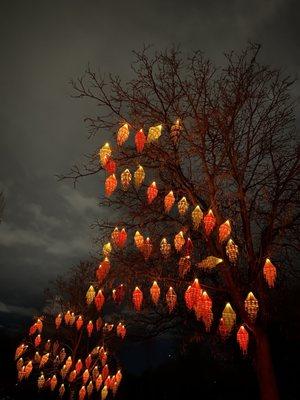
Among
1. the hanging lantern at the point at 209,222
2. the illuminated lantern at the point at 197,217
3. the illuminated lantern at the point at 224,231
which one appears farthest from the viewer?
the illuminated lantern at the point at 197,217

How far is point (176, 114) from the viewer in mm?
9188

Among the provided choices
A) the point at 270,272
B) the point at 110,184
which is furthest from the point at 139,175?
the point at 270,272

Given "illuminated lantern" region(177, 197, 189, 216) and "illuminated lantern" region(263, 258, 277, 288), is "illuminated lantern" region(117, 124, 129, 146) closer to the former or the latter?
"illuminated lantern" region(177, 197, 189, 216)

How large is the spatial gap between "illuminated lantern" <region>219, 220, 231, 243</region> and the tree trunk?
209 cm

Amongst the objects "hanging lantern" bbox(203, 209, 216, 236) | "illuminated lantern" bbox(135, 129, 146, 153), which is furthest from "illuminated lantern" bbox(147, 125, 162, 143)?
"hanging lantern" bbox(203, 209, 216, 236)

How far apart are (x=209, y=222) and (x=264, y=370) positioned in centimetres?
329

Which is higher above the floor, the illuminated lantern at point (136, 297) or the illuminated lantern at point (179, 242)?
the illuminated lantern at point (179, 242)

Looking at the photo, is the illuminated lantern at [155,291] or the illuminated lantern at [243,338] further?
the illuminated lantern at [155,291]

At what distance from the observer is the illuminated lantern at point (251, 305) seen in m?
7.05

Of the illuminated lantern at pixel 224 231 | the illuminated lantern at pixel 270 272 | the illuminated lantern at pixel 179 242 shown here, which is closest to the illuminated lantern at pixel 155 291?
the illuminated lantern at pixel 179 242

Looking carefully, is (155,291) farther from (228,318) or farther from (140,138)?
(140,138)

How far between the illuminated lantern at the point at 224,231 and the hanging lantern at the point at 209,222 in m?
0.22

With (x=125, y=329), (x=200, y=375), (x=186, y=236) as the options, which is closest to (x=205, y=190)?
(x=186, y=236)

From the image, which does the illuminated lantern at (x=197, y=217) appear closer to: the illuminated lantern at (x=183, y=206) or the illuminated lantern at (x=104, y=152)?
the illuminated lantern at (x=183, y=206)
